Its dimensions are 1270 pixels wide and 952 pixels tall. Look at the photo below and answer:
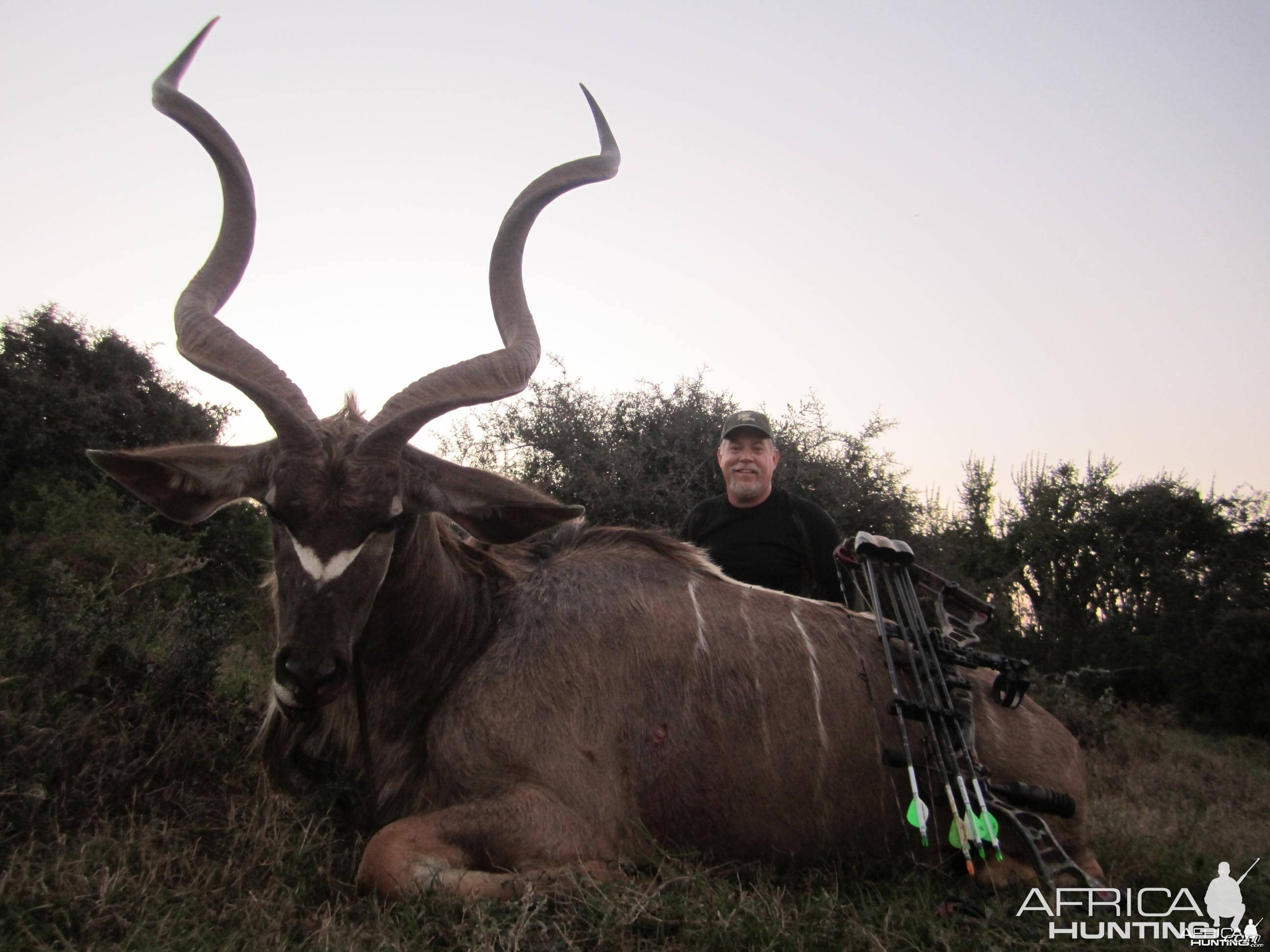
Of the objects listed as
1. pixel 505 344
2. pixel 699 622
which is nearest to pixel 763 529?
pixel 699 622

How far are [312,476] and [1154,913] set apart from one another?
3.04 meters

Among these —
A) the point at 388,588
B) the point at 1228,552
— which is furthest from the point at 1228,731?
the point at 388,588

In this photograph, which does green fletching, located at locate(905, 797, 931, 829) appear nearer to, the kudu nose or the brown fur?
the brown fur

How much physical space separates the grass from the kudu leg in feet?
0.33

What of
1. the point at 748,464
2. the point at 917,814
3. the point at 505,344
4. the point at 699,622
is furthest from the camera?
the point at 748,464

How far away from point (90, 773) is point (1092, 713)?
9060 mm

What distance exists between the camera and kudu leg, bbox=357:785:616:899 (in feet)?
8.20

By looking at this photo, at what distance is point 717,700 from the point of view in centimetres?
320

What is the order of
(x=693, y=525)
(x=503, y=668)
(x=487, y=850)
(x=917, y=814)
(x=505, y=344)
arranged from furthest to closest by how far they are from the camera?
1. (x=693, y=525)
2. (x=505, y=344)
3. (x=503, y=668)
4. (x=917, y=814)
5. (x=487, y=850)

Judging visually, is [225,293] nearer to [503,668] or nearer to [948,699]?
[503,668]

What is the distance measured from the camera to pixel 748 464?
17.2 ft

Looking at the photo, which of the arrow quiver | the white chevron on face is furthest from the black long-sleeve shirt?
the white chevron on face

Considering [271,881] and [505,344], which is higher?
[505,344]

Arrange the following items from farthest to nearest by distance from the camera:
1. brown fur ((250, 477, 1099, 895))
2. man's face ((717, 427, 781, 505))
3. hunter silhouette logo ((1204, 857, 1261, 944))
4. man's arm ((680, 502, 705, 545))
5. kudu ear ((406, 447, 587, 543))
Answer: man's arm ((680, 502, 705, 545))
man's face ((717, 427, 781, 505))
kudu ear ((406, 447, 587, 543))
brown fur ((250, 477, 1099, 895))
hunter silhouette logo ((1204, 857, 1261, 944))
